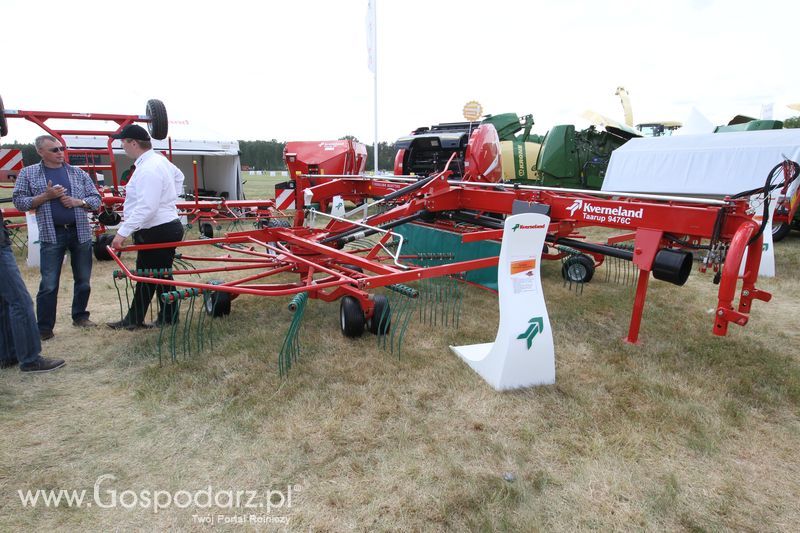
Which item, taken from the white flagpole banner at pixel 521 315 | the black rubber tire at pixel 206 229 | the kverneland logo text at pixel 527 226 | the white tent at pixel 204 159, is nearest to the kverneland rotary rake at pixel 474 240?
the white flagpole banner at pixel 521 315

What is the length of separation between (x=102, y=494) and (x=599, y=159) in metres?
11.2

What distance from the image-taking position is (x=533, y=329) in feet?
9.47

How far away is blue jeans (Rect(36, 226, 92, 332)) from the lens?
11.8 feet

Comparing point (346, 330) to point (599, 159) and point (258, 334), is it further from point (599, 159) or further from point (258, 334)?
point (599, 159)

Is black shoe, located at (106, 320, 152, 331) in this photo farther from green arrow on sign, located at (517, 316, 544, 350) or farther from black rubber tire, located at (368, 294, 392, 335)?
green arrow on sign, located at (517, 316, 544, 350)

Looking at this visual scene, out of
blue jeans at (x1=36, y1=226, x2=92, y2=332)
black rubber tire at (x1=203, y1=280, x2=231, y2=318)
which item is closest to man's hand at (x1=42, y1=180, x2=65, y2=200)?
blue jeans at (x1=36, y1=226, x2=92, y2=332)

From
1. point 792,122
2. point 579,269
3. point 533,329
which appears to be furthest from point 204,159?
point 792,122

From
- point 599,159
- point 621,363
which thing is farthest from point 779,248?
point 621,363

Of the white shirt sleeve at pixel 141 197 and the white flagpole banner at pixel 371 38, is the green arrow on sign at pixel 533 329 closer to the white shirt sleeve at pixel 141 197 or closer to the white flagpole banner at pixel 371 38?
the white shirt sleeve at pixel 141 197

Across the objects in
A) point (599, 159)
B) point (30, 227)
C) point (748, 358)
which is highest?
point (599, 159)

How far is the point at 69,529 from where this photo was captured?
6.01 ft

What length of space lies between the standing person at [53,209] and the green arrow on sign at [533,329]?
3476 millimetres

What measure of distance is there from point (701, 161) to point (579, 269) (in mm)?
5183

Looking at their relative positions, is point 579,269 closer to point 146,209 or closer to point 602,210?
point 602,210
